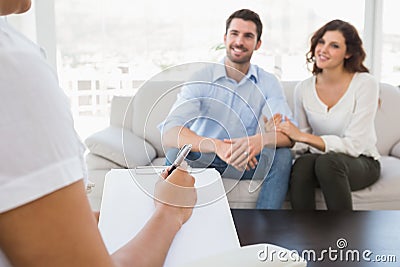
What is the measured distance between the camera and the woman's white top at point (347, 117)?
269 cm

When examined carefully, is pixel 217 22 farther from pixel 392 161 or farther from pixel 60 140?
pixel 60 140

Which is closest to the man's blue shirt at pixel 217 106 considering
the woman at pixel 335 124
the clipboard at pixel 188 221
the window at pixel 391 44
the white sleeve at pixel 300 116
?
the clipboard at pixel 188 221

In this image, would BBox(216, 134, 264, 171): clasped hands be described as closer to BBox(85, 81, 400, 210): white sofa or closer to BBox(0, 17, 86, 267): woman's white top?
BBox(85, 81, 400, 210): white sofa

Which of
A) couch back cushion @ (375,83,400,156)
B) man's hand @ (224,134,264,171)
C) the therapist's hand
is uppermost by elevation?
man's hand @ (224,134,264,171)

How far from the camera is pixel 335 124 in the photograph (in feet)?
9.17

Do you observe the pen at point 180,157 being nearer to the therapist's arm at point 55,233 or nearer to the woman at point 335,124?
the therapist's arm at point 55,233

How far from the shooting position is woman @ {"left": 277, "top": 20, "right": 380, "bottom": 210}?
2541mm

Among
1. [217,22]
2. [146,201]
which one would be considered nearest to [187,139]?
[146,201]

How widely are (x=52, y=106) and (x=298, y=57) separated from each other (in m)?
4.00

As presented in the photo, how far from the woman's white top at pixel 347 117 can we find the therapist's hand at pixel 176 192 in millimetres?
1631

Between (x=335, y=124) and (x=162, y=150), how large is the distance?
1.59 m

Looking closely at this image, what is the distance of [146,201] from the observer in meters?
1.35

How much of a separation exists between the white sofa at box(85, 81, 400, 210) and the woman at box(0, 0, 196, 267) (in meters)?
0.55

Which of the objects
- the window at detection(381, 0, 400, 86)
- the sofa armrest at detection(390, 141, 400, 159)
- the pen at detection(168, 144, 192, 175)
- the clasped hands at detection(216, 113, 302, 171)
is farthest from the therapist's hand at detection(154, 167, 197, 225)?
the window at detection(381, 0, 400, 86)
